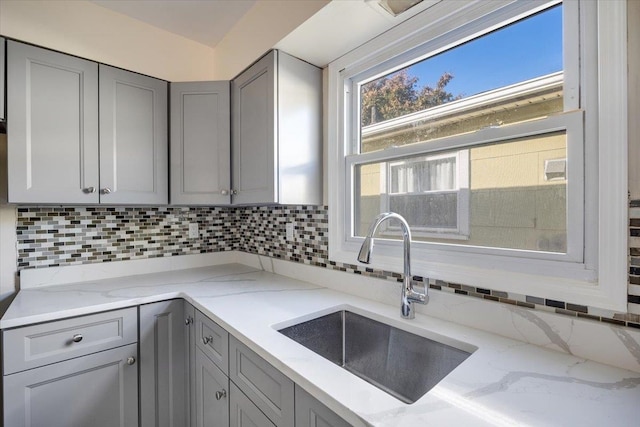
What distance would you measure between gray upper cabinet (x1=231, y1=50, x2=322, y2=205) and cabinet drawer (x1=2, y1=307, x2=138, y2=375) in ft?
2.66

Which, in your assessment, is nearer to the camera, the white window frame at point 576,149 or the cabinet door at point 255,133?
the white window frame at point 576,149

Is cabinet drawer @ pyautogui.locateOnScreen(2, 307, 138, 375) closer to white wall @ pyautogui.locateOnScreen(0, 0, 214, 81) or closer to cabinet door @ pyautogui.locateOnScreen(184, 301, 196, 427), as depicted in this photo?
cabinet door @ pyautogui.locateOnScreen(184, 301, 196, 427)

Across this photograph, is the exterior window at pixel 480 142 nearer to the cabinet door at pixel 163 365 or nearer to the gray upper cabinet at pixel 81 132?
the cabinet door at pixel 163 365

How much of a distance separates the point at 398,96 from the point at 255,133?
0.74 meters

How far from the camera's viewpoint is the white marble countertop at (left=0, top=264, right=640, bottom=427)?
0.62m

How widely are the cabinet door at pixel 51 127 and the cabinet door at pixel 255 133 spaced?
0.70 m

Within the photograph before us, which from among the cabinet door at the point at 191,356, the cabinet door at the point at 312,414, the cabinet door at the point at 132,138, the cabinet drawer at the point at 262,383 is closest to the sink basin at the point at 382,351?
the cabinet drawer at the point at 262,383

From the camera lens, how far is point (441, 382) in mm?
737

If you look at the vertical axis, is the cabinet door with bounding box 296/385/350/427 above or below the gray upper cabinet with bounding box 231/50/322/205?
below

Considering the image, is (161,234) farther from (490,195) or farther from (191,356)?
(490,195)

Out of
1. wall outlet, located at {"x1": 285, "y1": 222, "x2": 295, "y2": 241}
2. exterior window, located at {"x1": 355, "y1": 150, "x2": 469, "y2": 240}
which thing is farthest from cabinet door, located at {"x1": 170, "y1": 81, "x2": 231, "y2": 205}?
exterior window, located at {"x1": 355, "y1": 150, "x2": 469, "y2": 240}

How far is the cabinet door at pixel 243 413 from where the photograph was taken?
0.97m

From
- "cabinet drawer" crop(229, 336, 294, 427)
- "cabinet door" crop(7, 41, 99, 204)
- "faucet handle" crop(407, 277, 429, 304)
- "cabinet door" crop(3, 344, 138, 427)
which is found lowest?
"cabinet door" crop(3, 344, 138, 427)

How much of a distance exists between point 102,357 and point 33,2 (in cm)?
184
